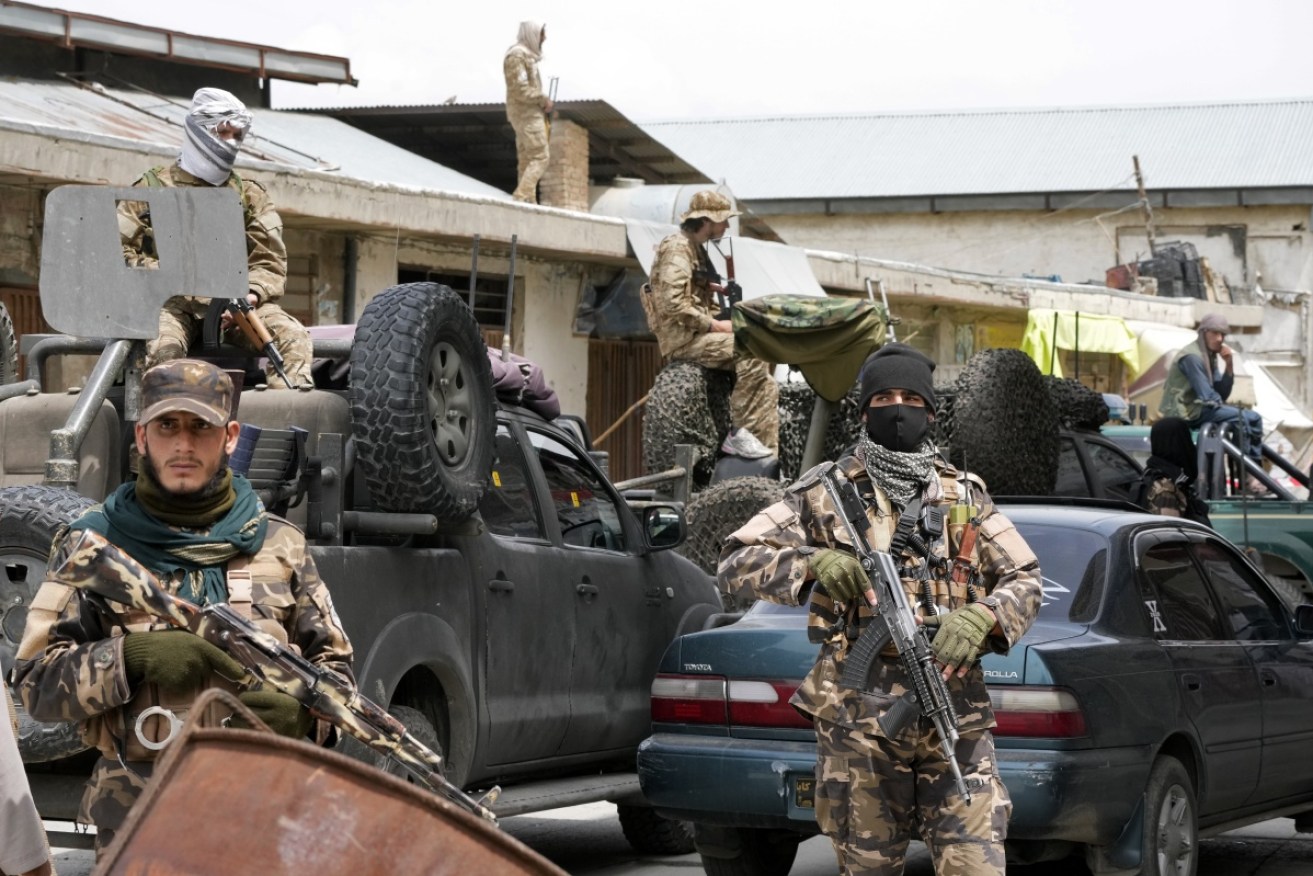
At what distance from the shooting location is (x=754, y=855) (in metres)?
7.27

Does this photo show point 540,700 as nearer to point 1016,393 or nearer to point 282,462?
point 282,462

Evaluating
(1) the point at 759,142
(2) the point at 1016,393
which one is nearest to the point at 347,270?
(2) the point at 1016,393

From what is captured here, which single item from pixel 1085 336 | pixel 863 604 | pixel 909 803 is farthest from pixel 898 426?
pixel 1085 336

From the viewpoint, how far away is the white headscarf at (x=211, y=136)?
7.03 metres

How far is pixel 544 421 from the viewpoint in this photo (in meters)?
7.98

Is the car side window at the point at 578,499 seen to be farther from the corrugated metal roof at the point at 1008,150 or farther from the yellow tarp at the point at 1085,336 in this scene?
the corrugated metal roof at the point at 1008,150

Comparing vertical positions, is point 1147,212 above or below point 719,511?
above

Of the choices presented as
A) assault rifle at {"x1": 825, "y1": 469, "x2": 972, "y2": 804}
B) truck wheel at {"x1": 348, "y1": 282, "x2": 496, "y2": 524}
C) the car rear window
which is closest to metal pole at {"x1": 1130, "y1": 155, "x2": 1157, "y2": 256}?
the car rear window

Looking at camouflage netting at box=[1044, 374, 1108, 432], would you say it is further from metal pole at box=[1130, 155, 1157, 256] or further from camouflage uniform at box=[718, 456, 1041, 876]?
metal pole at box=[1130, 155, 1157, 256]

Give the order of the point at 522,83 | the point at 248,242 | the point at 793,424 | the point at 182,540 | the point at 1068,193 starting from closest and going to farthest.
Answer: the point at 182,540 < the point at 248,242 < the point at 793,424 < the point at 522,83 < the point at 1068,193

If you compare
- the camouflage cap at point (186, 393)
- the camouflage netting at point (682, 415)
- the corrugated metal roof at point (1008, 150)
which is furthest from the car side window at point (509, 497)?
the corrugated metal roof at point (1008, 150)

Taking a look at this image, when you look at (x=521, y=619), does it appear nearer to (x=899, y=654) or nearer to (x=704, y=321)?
(x=899, y=654)

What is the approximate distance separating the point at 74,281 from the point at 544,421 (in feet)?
8.07

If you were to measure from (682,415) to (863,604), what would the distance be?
240 inches
